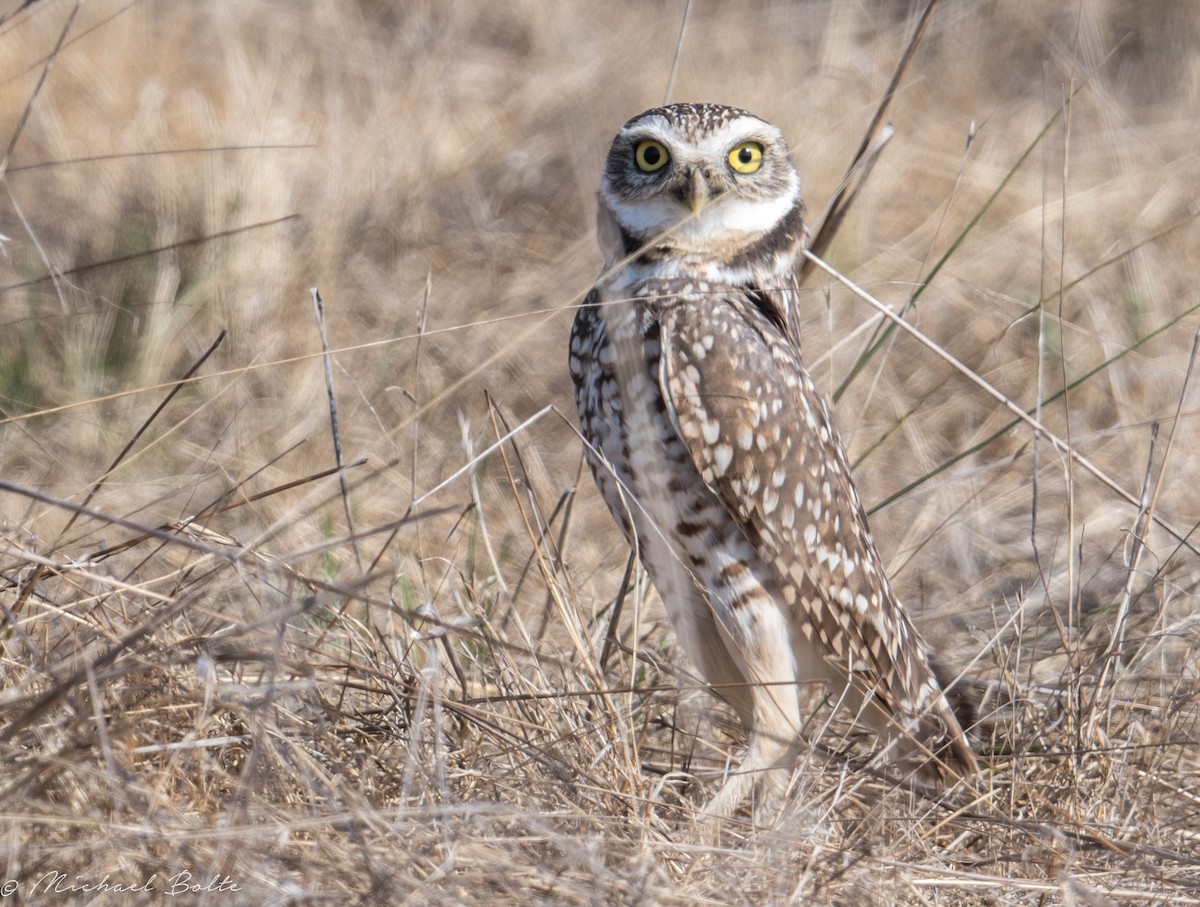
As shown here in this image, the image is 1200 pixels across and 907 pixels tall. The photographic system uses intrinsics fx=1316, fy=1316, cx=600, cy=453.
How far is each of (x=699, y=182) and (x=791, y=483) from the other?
2.44 feet

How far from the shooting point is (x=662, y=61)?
7148 millimetres

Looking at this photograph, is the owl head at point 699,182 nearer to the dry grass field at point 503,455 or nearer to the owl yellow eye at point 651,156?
the owl yellow eye at point 651,156

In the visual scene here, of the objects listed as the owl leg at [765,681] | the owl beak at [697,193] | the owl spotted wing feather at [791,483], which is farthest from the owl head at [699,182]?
the owl leg at [765,681]

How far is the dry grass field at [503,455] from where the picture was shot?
6.95 ft

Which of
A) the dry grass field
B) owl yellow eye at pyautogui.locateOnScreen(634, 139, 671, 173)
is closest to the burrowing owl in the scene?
owl yellow eye at pyautogui.locateOnScreen(634, 139, 671, 173)

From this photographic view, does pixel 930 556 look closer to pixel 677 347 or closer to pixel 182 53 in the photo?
pixel 677 347

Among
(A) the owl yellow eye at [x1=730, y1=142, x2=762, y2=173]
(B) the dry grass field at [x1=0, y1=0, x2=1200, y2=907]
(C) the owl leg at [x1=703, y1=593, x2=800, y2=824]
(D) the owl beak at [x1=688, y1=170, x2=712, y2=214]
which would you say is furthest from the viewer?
(A) the owl yellow eye at [x1=730, y1=142, x2=762, y2=173]

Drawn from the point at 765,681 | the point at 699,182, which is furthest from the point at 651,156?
the point at 765,681

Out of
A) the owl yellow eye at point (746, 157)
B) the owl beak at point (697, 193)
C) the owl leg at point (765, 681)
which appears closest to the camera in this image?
the owl leg at point (765, 681)

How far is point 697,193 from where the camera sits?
3.10 metres

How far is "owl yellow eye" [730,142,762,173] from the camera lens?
3199 millimetres

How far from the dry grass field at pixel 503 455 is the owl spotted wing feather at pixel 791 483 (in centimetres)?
23

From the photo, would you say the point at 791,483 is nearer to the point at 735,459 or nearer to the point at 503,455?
the point at 735,459

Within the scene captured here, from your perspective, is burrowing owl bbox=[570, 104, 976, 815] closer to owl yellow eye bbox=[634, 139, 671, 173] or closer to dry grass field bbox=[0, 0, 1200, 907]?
owl yellow eye bbox=[634, 139, 671, 173]
